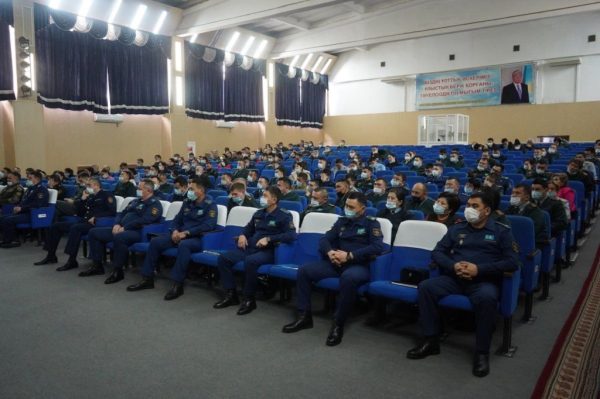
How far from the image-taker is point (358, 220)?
135 inches

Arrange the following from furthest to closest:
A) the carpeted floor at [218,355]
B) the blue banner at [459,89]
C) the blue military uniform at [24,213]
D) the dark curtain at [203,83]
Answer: the blue banner at [459,89]
the dark curtain at [203,83]
the blue military uniform at [24,213]
the carpeted floor at [218,355]

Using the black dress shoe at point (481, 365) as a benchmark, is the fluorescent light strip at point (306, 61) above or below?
above

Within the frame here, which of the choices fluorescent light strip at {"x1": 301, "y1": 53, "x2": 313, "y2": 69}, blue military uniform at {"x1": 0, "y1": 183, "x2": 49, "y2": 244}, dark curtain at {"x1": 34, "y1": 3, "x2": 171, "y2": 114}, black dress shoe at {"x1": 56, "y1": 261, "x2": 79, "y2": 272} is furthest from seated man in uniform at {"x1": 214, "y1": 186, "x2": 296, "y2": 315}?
fluorescent light strip at {"x1": 301, "y1": 53, "x2": 313, "y2": 69}

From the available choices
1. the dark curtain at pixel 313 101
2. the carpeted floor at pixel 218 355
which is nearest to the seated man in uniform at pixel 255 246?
the carpeted floor at pixel 218 355

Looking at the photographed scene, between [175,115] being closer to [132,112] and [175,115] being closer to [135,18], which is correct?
[132,112]

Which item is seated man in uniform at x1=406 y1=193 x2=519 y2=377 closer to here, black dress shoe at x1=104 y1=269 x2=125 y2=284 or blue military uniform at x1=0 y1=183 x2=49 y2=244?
black dress shoe at x1=104 y1=269 x2=125 y2=284

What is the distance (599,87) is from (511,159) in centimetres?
791

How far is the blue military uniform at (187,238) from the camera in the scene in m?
4.07

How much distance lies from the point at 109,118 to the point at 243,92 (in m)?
5.77

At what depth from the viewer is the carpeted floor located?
7.85 feet

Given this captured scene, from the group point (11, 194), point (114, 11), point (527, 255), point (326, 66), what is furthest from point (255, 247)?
point (326, 66)

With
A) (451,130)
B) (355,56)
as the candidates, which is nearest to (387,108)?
(355,56)

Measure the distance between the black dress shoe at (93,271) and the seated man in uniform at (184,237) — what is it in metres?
0.79

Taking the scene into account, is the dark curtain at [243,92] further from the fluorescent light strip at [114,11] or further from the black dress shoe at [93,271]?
the black dress shoe at [93,271]
